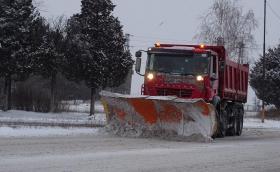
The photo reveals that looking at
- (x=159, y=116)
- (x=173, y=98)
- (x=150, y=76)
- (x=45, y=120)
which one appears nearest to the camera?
(x=173, y=98)

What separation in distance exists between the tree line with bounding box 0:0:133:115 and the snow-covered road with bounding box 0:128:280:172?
21366 millimetres

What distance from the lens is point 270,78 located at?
55.8 m

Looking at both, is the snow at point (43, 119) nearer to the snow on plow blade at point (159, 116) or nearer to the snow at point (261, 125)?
the snow on plow blade at point (159, 116)

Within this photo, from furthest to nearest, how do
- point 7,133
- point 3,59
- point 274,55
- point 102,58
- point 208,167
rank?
point 274,55
point 102,58
point 3,59
point 7,133
point 208,167

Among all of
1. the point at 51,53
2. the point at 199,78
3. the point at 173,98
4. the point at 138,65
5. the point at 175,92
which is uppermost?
the point at 51,53

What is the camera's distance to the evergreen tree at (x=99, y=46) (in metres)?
39.2

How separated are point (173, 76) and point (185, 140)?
214cm

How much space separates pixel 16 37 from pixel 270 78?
27.6 metres

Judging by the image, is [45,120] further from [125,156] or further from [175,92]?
[125,156]

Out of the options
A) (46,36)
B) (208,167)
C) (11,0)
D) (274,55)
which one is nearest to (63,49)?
(46,36)

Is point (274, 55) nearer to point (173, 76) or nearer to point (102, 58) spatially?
point (102, 58)

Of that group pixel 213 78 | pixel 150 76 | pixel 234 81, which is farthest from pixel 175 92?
pixel 234 81

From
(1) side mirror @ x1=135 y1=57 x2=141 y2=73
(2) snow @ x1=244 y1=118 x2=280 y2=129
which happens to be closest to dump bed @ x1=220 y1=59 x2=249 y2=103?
(1) side mirror @ x1=135 y1=57 x2=141 y2=73

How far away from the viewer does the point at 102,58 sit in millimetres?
39375
